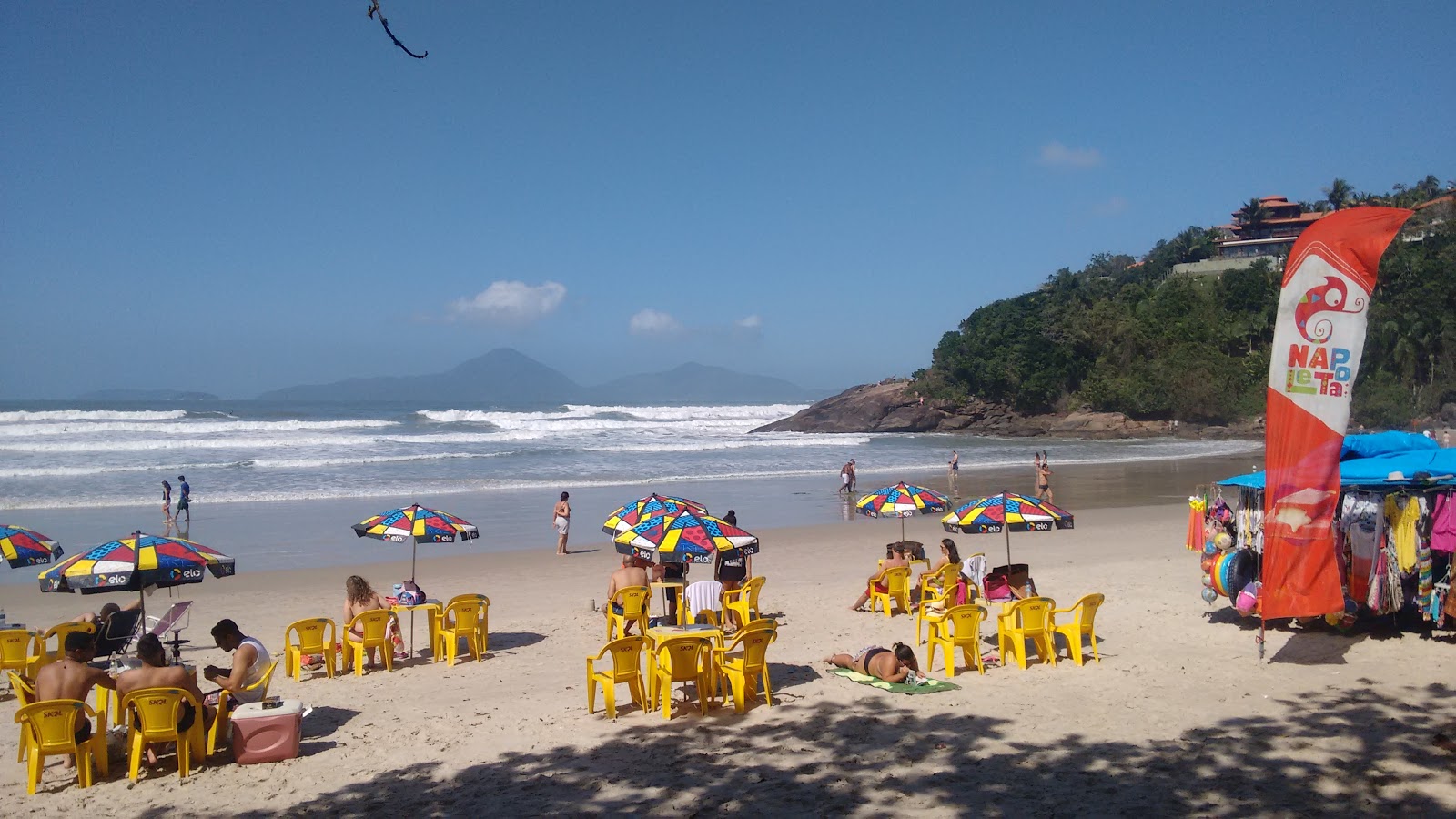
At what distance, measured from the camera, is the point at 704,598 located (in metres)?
10.9

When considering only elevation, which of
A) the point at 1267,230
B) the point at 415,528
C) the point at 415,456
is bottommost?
the point at 415,528

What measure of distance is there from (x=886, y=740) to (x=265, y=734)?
4.36 metres

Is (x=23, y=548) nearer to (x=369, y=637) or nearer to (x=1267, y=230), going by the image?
(x=369, y=637)

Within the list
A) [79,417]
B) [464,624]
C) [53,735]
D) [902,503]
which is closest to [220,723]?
[53,735]

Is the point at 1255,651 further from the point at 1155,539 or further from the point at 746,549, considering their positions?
the point at 1155,539

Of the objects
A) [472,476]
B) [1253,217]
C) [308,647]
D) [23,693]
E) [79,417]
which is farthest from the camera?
[1253,217]

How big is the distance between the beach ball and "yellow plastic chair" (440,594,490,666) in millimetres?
7573

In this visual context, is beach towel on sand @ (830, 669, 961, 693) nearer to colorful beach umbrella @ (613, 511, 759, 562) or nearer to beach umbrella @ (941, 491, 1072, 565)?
colorful beach umbrella @ (613, 511, 759, 562)

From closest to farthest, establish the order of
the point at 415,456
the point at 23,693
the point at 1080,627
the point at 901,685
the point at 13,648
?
the point at 23,693
the point at 901,685
the point at 13,648
the point at 1080,627
the point at 415,456

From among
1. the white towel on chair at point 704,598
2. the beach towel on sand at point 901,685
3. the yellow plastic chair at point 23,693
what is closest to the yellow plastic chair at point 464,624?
the white towel on chair at point 704,598

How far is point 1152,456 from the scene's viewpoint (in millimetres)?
38531

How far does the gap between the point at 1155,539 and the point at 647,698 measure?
12472 mm

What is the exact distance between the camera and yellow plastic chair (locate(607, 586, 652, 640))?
33.8 ft

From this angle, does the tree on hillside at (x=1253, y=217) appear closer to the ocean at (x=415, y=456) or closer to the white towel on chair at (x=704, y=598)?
the ocean at (x=415, y=456)
